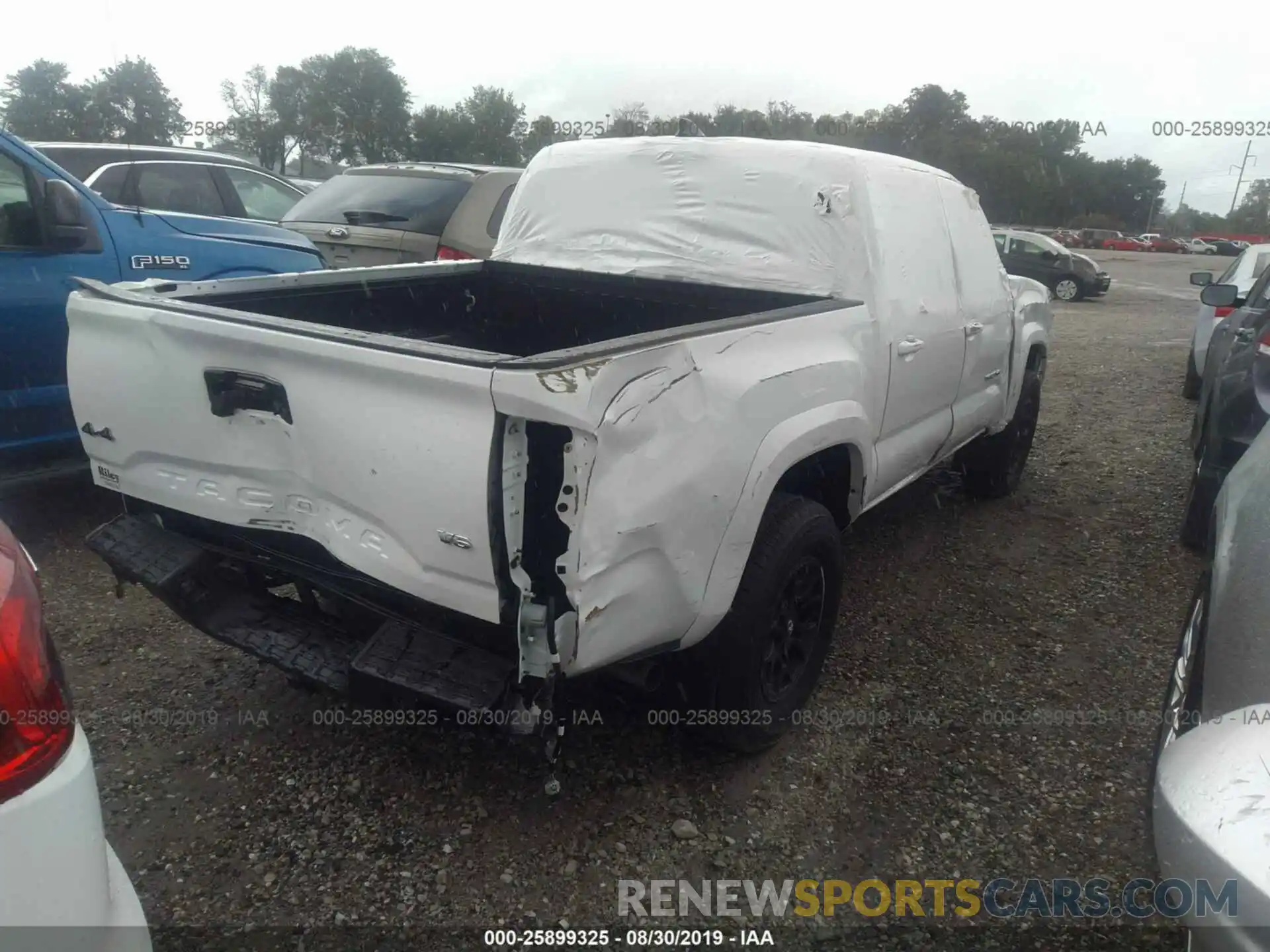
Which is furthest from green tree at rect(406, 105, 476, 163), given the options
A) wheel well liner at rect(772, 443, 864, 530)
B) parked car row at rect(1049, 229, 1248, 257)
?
parked car row at rect(1049, 229, 1248, 257)

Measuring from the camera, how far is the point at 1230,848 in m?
1.37

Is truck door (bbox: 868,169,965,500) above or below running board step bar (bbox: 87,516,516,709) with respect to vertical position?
above

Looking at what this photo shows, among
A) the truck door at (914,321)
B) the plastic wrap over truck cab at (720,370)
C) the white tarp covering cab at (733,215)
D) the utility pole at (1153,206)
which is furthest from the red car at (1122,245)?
the white tarp covering cab at (733,215)

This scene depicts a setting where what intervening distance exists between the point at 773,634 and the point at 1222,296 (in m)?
4.49

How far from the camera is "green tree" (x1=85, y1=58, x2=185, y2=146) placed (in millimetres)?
16953

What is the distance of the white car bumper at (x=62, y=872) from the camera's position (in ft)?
3.95

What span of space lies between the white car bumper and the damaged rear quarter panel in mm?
961

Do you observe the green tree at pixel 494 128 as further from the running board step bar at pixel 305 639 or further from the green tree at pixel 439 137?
the running board step bar at pixel 305 639

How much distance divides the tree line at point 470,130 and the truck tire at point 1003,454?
7.94 ft

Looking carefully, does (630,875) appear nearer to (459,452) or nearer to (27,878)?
(459,452)

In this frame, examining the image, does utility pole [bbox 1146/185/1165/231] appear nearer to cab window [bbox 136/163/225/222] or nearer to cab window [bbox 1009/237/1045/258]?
cab window [bbox 1009/237/1045/258]

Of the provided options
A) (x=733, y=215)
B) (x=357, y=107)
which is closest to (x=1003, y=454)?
(x=733, y=215)

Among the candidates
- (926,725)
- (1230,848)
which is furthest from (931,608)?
(1230,848)

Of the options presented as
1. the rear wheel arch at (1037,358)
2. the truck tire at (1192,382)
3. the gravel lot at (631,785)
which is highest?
the rear wheel arch at (1037,358)
